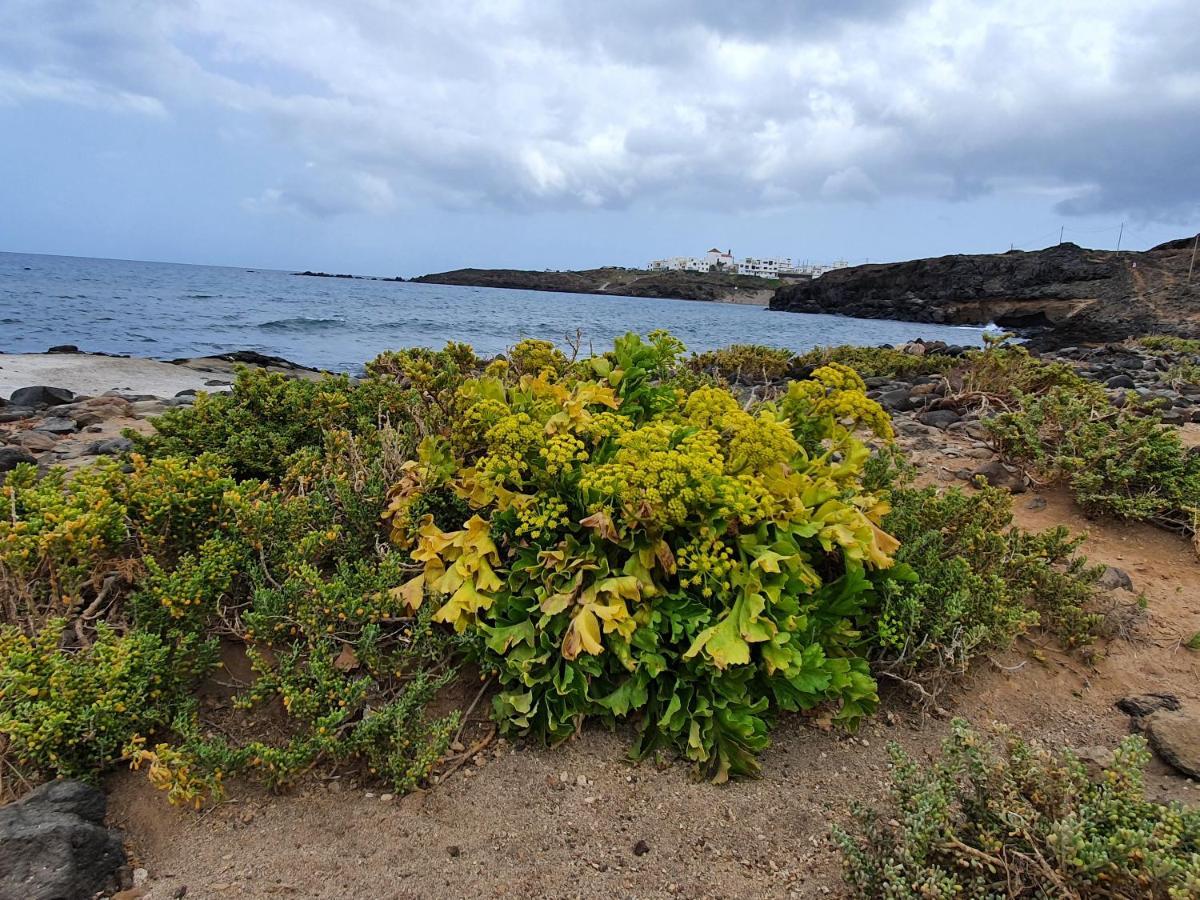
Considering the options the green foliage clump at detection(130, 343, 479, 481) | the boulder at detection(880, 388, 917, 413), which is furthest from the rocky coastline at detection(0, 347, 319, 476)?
the boulder at detection(880, 388, 917, 413)

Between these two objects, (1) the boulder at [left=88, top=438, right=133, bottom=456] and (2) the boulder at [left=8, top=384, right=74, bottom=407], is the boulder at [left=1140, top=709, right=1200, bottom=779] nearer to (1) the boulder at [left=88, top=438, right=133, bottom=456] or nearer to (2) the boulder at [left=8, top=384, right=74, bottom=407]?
(1) the boulder at [left=88, top=438, right=133, bottom=456]

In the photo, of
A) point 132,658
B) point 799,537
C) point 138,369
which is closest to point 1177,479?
point 799,537

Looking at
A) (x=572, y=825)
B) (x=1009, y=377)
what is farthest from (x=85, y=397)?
(x=1009, y=377)

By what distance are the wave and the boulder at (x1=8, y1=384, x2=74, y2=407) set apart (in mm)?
18917

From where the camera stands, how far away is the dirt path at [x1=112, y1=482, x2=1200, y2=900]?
210 cm

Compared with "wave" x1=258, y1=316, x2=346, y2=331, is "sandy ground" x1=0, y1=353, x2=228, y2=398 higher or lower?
lower

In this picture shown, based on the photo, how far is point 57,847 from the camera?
1979mm

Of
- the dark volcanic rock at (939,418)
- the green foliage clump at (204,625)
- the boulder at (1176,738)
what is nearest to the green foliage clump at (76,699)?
the green foliage clump at (204,625)

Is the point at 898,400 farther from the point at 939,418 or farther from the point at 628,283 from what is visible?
the point at 628,283

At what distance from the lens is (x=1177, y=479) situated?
4.25 metres

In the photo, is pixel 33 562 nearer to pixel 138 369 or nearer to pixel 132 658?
pixel 132 658

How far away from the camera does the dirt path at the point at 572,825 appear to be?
6.90ft

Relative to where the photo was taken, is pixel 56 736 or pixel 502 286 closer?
pixel 56 736

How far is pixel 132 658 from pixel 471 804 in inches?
52.1
